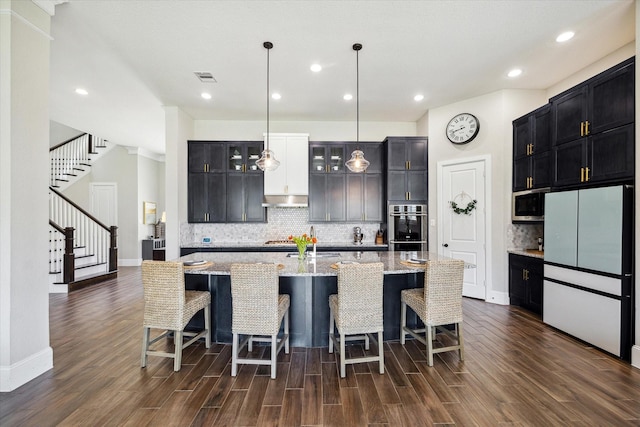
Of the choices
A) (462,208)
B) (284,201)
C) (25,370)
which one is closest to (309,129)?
(284,201)

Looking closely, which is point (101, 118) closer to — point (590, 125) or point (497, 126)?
point (497, 126)

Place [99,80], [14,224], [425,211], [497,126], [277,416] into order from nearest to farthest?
[277,416]
[14,224]
[99,80]
[497,126]
[425,211]


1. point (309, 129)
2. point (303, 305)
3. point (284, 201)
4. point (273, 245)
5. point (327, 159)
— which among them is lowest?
point (303, 305)

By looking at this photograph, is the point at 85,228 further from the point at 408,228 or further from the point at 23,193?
the point at 408,228

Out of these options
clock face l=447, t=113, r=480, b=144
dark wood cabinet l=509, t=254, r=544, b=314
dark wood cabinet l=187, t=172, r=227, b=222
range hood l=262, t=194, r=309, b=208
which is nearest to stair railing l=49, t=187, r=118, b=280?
dark wood cabinet l=187, t=172, r=227, b=222

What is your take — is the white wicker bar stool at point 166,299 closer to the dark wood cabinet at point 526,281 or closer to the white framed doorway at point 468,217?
the white framed doorway at point 468,217

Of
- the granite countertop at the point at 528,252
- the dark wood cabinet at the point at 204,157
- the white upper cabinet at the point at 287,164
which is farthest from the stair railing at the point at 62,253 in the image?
the granite countertop at the point at 528,252

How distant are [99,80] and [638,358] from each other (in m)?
6.98

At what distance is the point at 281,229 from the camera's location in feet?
18.7

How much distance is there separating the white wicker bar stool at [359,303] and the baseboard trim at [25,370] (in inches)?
103

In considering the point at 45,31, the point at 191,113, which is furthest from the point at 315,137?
the point at 45,31

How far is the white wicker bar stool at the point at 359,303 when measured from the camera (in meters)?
2.44

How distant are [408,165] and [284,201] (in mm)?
2363

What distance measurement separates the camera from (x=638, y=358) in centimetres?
257
